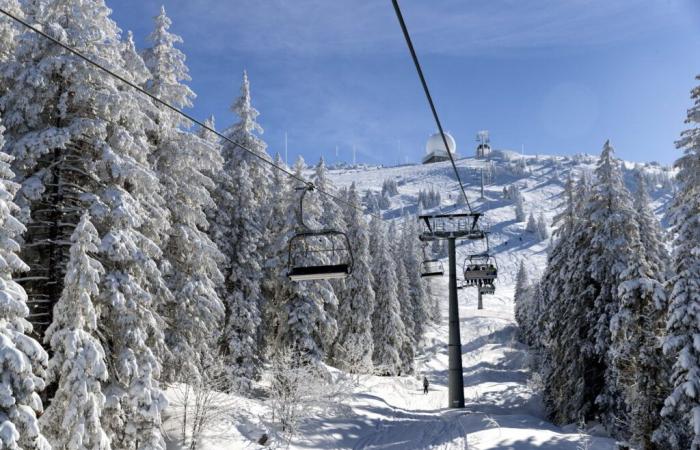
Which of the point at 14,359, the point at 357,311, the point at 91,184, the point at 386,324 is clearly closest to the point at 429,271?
the point at 357,311

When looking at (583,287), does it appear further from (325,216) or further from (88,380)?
(88,380)

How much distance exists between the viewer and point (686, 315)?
53.4 ft

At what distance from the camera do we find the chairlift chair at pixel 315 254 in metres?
10.7

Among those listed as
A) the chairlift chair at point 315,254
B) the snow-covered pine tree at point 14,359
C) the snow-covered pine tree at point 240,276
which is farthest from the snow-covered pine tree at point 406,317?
the snow-covered pine tree at point 14,359

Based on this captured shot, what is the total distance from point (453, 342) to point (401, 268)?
33.5 m

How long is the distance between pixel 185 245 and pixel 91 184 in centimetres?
551

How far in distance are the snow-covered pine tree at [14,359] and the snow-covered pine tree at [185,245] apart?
861 cm

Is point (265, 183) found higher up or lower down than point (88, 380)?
higher up

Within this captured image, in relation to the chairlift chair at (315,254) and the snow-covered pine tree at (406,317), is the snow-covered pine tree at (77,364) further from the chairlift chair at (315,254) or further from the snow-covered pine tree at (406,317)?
the snow-covered pine tree at (406,317)

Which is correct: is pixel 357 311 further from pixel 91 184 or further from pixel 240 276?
pixel 91 184

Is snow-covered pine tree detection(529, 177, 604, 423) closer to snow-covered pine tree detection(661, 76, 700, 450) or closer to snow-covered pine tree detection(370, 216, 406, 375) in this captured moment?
snow-covered pine tree detection(661, 76, 700, 450)

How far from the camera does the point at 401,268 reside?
59.0 metres

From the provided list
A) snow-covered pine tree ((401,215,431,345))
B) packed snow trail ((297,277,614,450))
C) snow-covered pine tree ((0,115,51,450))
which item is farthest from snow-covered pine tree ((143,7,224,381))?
snow-covered pine tree ((401,215,431,345))

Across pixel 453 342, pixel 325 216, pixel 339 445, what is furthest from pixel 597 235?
pixel 325 216
